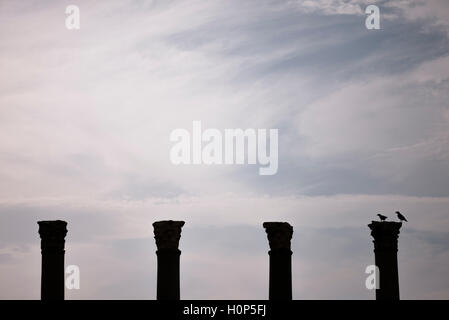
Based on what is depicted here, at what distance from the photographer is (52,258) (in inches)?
1403

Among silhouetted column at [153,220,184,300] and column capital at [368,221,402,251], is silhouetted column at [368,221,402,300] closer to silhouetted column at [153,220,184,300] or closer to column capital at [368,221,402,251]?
column capital at [368,221,402,251]

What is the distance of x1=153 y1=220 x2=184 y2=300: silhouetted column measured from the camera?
35031mm

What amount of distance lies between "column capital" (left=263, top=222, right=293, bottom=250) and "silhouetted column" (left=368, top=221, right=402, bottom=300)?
3099mm

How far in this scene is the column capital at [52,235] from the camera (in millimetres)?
35688

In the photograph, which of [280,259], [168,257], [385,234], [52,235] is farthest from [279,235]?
[52,235]

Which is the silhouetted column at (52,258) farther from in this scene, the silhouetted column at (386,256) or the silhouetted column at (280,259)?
the silhouetted column at (386,256)

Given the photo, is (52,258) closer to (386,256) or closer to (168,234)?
(168,234)

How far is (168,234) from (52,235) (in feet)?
13.9

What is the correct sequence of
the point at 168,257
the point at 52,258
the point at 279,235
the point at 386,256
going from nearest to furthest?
the point at 168,257 < the point at 52,258 < the point at 279,235 < the point at 386,256

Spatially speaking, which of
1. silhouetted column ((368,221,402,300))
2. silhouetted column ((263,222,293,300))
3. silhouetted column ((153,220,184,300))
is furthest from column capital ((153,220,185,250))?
silhouetted column ((368,221,402,300))

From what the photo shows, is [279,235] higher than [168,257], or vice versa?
[279,235]

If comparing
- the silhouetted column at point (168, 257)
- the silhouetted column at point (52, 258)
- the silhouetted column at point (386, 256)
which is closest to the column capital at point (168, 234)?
the silhouetted column at point (168, 257)

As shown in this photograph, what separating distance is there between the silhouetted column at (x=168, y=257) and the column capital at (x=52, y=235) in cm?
339
